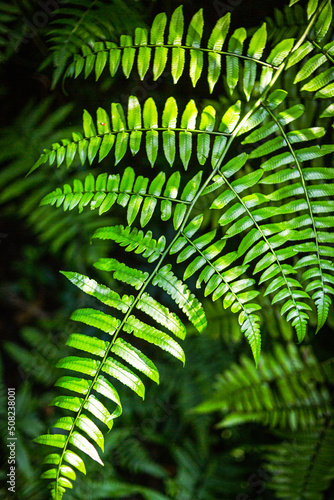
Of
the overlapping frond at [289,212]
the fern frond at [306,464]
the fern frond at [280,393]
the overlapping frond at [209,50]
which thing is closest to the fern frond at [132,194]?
the overlapping frond at [289,212]

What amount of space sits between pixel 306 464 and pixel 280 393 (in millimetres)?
321

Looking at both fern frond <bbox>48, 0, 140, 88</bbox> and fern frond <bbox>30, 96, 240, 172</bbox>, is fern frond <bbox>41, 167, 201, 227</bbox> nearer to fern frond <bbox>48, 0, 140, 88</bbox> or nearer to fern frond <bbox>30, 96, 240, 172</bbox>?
fern frond <bbox>30, 96, 240, 172</bbox>

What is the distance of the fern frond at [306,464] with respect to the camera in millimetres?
1514

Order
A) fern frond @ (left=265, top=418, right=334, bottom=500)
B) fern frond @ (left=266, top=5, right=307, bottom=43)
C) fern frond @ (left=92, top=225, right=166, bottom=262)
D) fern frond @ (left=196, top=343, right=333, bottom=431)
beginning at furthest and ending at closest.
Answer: fern frond @ (left=196, top=343, right=333, bottom=431) → fern frond @ (left=265, top=418, right=334, bottom=500) → fern frond @ (left=266, top=5, right=307, bottom=43) → fern frond @ (left=92, top=225, right=166, bottom=262)

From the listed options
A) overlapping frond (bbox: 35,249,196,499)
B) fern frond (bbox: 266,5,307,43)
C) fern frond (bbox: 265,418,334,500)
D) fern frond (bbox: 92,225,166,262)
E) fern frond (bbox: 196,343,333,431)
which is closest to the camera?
overlapping frond (bbox: 35,249,196,499)

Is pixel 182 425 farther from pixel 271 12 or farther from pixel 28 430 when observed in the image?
pixel 271 12

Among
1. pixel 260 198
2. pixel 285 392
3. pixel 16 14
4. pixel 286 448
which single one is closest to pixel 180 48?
pixel 260 198

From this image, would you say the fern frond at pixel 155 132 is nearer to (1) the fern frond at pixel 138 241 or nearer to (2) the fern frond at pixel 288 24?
(1) the fern frond at pixel 138 241

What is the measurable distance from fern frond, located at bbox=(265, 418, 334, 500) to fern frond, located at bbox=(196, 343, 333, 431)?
60 mm

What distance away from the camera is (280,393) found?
1721 millimetres

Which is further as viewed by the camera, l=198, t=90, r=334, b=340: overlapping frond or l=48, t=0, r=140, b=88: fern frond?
l=48, t=0, r=140, b=88: fern frond

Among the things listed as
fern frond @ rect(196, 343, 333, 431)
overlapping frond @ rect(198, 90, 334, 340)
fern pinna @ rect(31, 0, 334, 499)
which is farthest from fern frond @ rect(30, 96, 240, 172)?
fern frond @ rect(196, 343, 333, 431)

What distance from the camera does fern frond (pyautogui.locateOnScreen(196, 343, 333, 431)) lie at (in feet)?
5.41

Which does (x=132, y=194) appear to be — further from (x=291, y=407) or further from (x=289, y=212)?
(x=291, y=407)
